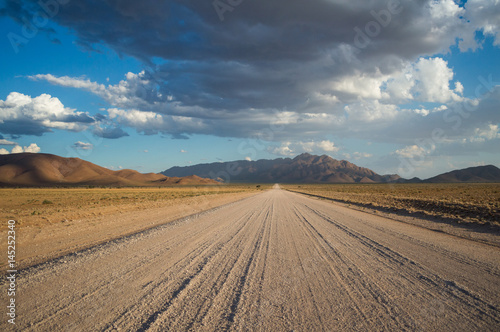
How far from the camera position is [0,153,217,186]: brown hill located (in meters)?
137

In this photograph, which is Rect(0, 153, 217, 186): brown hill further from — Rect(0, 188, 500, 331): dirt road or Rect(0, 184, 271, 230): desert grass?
Rect(0, 188, 500, 331): dirt road

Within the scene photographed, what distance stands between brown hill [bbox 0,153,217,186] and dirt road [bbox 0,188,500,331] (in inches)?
6167

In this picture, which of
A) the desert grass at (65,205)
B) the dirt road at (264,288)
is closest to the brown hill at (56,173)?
the desert grass at (65,205)

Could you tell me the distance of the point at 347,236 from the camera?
1045cm

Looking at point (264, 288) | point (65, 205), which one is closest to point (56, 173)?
point (65, 205)

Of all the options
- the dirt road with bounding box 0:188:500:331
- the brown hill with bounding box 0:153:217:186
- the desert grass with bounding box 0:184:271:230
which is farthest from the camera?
the brown hill with bounding box 0:153:217:186

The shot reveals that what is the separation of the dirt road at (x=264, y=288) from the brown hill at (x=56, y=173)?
514 feet

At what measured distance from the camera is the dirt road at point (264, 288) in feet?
12.5

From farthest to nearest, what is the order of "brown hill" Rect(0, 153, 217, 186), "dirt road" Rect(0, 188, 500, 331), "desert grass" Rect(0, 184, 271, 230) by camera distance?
"brown hill" Rect(0, 153, 217, 186) < "desert grass" Rect(0, 184, 271, 230) < "dirt road" Rect(0, 188, 500, 331)

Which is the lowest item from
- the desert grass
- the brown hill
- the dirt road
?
the desert grass

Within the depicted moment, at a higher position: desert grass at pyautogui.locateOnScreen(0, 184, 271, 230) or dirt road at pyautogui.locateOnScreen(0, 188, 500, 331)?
dirt road at pyautogui.locateOnScreen(0, 188, 500, 331)

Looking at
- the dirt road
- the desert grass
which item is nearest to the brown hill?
the desert grass

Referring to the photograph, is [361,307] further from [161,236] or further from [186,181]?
[186,181]

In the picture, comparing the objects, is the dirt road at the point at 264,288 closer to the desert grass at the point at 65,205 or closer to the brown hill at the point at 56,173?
the desert grass at the point at 65,205
